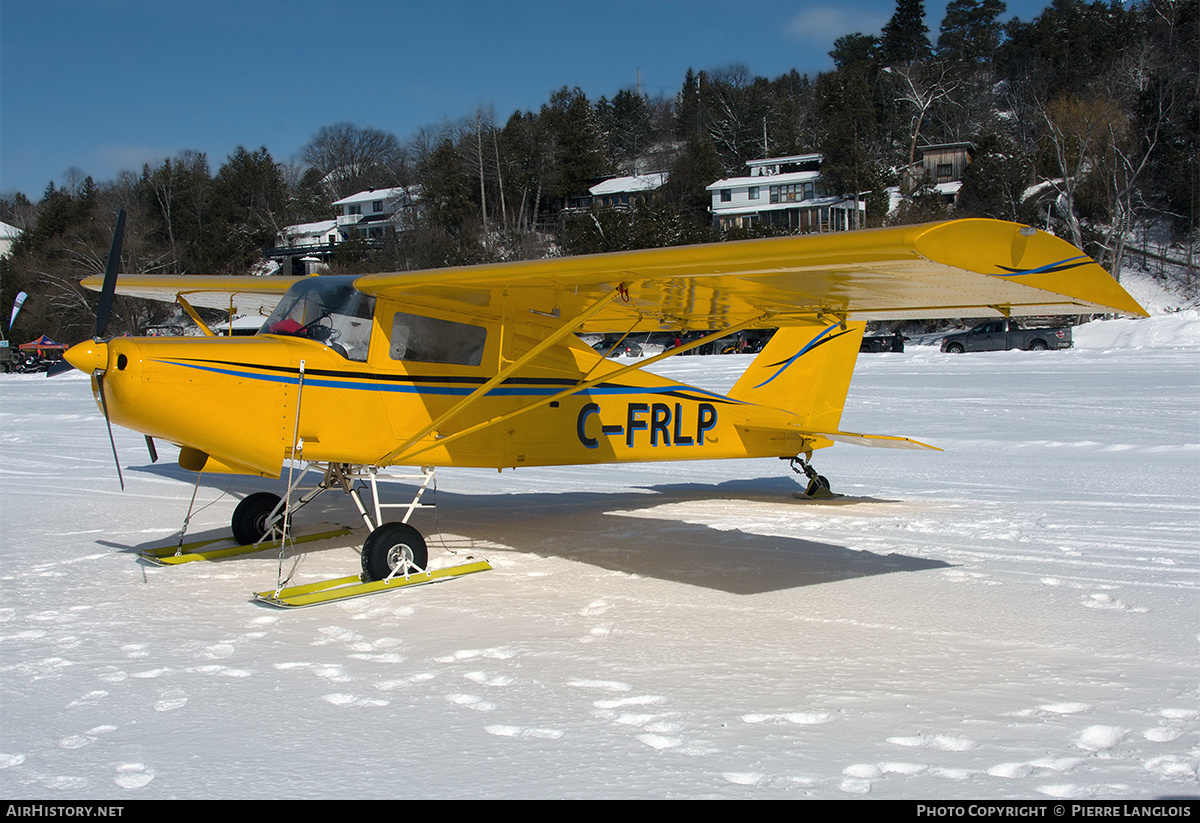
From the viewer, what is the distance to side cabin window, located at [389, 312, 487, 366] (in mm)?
6598

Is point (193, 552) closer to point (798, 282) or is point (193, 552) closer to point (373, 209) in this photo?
point (798, 282)

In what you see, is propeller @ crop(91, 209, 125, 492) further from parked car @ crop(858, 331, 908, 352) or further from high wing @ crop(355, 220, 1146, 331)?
parked car @ crop(858, 331, 908, 352)

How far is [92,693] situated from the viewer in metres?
3.93

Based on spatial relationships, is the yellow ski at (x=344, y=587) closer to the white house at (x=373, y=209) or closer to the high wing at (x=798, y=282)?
the high wing at (x=798, y=282)

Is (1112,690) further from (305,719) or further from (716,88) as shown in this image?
(716,88)

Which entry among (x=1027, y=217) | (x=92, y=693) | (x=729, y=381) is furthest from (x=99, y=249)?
(x=92, y=693)

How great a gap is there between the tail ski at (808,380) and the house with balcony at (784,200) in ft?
185

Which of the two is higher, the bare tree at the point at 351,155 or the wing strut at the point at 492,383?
the bare tree at the point at 351,155

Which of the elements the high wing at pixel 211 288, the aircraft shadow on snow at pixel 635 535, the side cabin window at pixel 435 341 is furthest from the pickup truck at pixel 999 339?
the side cabin window at pixel 435 341

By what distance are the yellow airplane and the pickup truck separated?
97.2 feet

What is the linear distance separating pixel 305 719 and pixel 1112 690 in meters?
3.54

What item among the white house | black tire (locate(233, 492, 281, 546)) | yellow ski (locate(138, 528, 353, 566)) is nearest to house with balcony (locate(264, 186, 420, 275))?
the white house

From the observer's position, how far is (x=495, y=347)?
7059 mm

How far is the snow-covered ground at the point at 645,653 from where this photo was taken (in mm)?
3094
